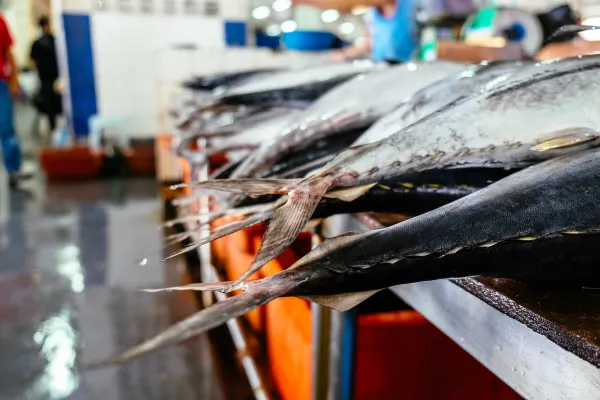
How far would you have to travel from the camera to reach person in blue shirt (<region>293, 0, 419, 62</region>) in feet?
11.6

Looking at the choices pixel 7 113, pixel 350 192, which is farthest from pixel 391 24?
pixel 7 113

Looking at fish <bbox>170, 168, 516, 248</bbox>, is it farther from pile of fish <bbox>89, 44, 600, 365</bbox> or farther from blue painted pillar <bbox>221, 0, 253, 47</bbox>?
blue painted pillar <bbox>221, 0, 253, 47</bbox>

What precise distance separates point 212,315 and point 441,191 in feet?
1.64

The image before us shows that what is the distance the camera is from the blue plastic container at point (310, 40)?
4.12 meters

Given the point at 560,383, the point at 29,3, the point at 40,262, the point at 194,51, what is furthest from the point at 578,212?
the point at 29,3

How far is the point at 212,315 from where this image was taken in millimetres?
501

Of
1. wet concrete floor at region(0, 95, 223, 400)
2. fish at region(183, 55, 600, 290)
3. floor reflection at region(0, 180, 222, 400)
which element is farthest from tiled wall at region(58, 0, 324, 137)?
fish at region(183, 55, 600, 290)

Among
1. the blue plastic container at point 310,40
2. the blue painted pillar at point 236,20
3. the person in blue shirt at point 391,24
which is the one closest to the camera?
the person in blue shirt at point 391,24

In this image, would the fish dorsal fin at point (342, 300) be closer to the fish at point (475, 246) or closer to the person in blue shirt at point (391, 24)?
the fish at point (475, 246)

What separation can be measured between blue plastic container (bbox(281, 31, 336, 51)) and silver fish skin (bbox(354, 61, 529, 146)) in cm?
324

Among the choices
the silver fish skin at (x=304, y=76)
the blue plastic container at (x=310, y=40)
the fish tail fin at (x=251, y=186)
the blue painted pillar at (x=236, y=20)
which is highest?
the blue painted pillar at (x=236, y=20)

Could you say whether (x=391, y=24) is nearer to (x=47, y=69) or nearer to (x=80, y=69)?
(x=80, y=69)

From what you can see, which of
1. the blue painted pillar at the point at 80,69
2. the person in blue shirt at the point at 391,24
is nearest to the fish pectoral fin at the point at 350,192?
the person in blue shirt at the point at 391,24

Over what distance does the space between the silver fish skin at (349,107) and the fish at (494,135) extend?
354mm
